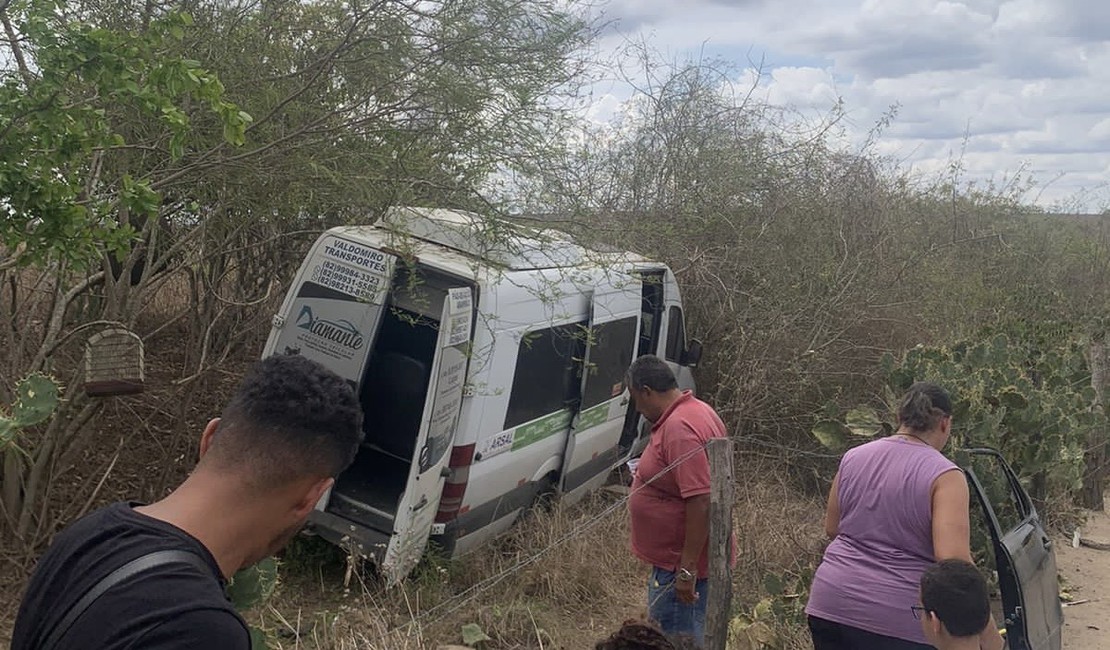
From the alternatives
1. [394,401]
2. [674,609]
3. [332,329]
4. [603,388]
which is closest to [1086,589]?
[603,388]

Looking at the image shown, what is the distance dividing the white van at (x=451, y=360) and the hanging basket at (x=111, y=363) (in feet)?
4.80

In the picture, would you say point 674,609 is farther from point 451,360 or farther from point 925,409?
point 451,360

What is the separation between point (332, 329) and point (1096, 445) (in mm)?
7426

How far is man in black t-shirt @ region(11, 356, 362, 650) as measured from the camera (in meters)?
1.30

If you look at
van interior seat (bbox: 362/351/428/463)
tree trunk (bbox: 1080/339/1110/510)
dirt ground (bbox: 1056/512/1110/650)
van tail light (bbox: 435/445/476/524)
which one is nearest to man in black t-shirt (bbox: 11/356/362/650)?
van tail light (bbox: 435/445/476/524)

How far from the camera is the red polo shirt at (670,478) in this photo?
161 inches

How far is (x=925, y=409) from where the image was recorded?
3.67 metres

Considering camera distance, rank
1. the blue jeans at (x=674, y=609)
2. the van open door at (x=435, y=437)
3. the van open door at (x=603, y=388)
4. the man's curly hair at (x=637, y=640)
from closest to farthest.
Result: the man's curly hair at (x=637, y=640), the blue jeans at (x=674, y=609), the van open door at (x=435, y=437), the van open door at (x=603, y=388)

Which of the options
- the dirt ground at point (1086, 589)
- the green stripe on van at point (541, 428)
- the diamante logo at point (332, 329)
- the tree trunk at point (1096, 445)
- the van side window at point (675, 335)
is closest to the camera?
the diamante logo at point (332, 329)

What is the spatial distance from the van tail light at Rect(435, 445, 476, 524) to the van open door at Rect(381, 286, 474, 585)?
8 centimetres

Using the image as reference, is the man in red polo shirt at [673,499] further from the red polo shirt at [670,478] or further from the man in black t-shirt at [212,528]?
the man in black t-shirt at [212,528]

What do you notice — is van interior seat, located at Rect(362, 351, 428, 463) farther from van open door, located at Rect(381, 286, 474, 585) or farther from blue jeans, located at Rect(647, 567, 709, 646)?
blue jeans, located at Rect(647, 567, 709, 646)

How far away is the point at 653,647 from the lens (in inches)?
96.1

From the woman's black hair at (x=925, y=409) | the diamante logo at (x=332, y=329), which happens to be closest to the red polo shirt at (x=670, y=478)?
the woman's black hair at (x=925, y=409)
